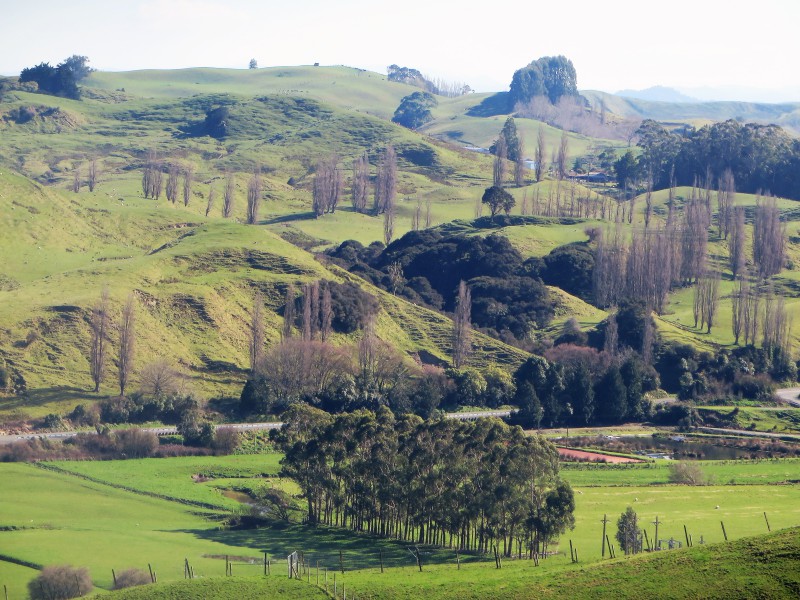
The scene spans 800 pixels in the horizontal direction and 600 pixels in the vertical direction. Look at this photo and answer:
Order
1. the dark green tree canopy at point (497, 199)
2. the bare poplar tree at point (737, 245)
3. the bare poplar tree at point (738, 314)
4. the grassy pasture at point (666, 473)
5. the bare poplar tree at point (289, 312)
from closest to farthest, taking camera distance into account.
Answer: the grassy pasture at point (666, 473), the bare poplar tree at point (289, 312), the bare poplar tree at point (738, 314), the bare poplar tree at point (737, 245), the dark green tree canopy at point (497, 199)

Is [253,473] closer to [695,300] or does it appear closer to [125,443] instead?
[125,443]

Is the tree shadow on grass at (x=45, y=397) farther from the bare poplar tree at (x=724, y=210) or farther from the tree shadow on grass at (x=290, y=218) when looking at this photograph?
the bare poplar tree at (x=724, y=210)

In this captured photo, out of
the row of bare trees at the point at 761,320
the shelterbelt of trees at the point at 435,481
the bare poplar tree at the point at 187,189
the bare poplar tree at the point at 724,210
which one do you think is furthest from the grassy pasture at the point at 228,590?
the bare poplar tree at the point at 724,210

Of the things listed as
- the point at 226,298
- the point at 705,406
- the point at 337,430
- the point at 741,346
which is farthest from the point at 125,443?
the point at 741,346

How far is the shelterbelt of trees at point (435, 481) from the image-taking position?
2712 inches

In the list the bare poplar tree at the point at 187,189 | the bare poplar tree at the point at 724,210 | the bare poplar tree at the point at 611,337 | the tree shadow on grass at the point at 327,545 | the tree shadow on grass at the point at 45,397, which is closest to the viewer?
the tree shadow on grass at the point at 327,545

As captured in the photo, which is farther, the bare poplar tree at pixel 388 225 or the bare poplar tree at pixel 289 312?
the bare poplar tree at pixel 388 225

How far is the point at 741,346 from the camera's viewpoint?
138 metres

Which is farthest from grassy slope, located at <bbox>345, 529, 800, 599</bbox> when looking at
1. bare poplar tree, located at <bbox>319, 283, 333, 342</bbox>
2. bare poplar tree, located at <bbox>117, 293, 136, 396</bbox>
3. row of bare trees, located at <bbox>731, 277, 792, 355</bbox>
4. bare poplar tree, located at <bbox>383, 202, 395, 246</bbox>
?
bare poplar tree, located at <bbox>383, 202, 395, 246</bbox>

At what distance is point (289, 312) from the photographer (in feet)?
414

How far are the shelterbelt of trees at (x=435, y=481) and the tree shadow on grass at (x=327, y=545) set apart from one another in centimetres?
186

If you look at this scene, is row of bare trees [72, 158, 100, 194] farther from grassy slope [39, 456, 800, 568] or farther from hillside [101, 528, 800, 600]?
hillside [101, 528, 800, 600]

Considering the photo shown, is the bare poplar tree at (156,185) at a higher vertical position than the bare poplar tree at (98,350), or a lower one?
higher

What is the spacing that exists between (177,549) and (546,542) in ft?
65.2
